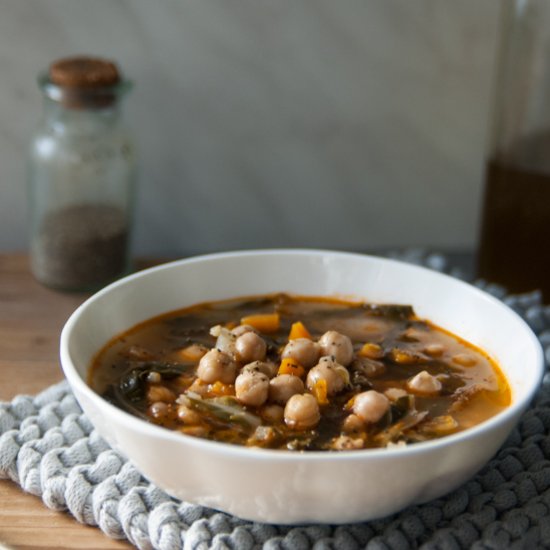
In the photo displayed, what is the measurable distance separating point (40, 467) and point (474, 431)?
68cm

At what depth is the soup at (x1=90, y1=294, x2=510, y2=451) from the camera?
1.47 metres

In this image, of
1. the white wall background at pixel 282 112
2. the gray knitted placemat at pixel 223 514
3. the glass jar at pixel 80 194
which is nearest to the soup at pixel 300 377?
the gray knitted placemat at pixel 223 514

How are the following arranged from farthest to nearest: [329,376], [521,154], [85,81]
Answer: [521,154]
[85,81]
[329,376]

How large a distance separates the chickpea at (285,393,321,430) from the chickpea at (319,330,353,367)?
0.16 metres

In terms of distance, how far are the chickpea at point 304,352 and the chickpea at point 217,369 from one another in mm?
107

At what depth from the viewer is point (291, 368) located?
1614 millimetres

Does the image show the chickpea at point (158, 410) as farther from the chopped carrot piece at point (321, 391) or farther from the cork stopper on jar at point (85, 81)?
the cork stopper on jar at point (85, 81)

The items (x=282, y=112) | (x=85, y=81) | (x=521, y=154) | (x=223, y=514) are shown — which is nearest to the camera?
(x=223, y=514)

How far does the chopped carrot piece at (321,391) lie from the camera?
1.54 meters

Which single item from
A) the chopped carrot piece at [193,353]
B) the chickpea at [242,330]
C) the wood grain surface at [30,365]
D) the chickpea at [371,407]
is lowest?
the wood grain surface at [30,365]

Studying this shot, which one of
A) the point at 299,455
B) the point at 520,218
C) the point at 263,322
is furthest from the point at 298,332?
the point at 520,218

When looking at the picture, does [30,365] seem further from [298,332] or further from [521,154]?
[521,154]

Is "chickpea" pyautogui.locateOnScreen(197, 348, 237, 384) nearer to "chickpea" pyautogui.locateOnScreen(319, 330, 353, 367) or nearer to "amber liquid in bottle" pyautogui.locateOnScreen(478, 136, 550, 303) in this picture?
"chickpea" pyautogui.locateOnScreen(319, 330, 353, 367)

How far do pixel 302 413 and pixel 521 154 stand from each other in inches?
43.7
